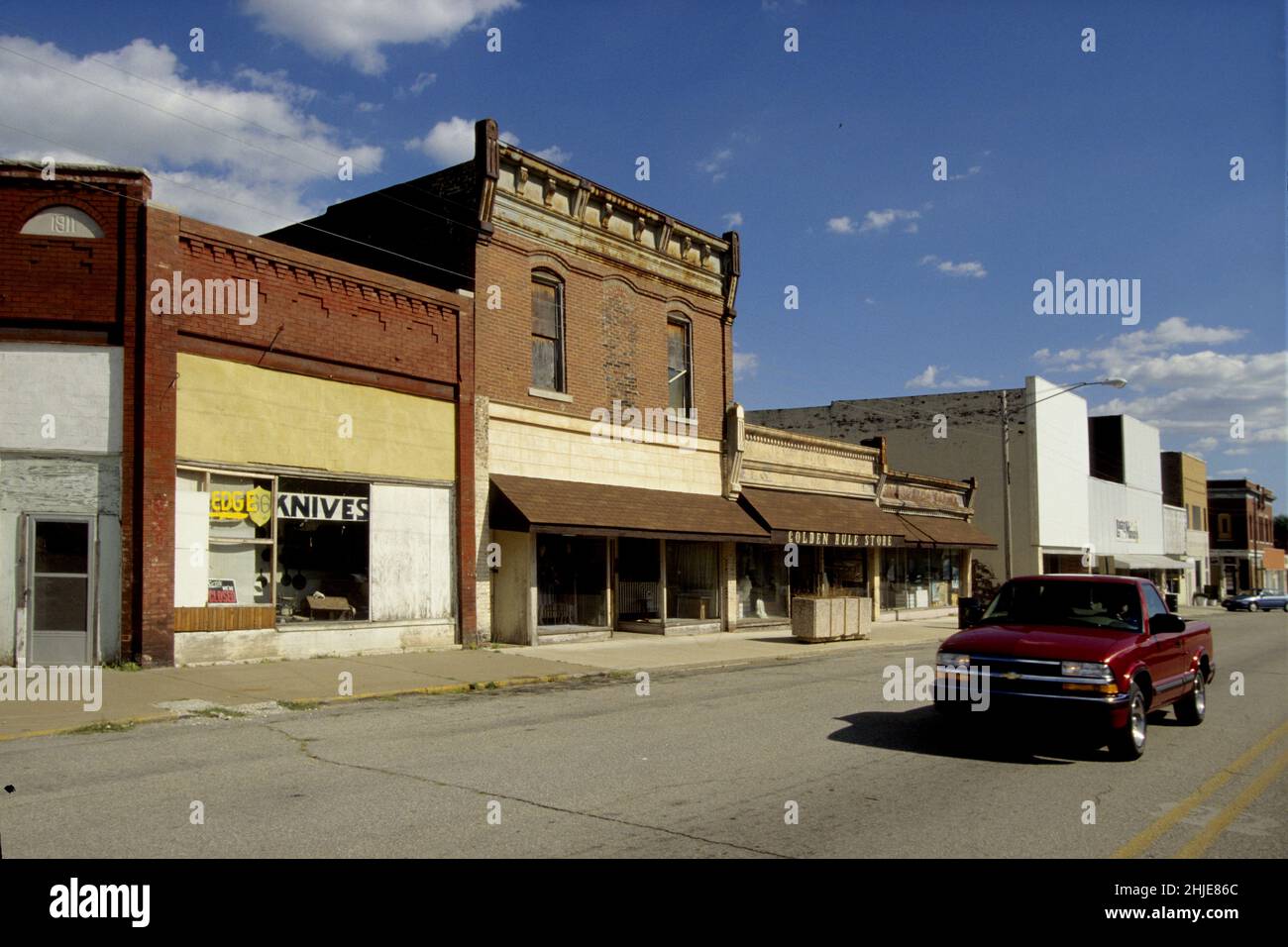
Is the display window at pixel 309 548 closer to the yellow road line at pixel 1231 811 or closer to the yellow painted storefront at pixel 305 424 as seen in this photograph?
the yellow painted storefront at pixel 305 424

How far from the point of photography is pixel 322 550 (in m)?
17.8

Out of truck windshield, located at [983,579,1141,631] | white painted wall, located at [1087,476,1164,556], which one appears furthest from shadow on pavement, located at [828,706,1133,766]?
white painted wall, located at [1087,476,1164,556]

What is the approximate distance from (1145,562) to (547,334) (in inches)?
1887

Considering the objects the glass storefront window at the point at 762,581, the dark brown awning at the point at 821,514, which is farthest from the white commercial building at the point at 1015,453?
the glass storefront window at the point at 762,581

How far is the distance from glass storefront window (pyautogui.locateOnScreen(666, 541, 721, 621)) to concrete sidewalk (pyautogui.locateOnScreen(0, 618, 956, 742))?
5.22 ft

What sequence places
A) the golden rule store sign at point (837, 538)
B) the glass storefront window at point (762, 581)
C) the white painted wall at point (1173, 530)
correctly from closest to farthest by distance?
the golden rule store sign at point (837, 538)
the glass storefront window at point (762, 581)
the white painted wall at point (1173, 530)

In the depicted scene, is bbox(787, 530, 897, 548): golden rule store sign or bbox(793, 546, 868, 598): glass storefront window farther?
bbox(793, 546, 868, 598): glass storefront window

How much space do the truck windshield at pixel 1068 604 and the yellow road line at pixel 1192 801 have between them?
157cm

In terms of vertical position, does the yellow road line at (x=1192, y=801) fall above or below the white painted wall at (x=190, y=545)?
below

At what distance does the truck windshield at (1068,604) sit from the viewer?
10695mm

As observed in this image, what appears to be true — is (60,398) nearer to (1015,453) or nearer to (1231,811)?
(1231,811)

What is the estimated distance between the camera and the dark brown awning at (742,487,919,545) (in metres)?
27.3

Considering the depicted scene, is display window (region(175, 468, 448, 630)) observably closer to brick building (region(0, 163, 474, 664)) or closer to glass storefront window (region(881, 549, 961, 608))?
brick building (region(0, 163, 474, 664))
